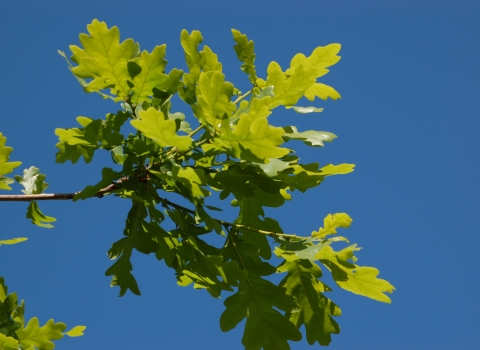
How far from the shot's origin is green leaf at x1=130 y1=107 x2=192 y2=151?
2.26m

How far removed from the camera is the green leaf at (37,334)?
318 centimetres

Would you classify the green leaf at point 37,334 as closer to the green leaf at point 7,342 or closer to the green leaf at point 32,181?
the green leaf at point 7,342

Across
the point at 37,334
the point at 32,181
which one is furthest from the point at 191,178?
the point at 37,334

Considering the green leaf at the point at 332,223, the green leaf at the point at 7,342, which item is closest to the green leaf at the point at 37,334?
the green leaf at the point at 7,342

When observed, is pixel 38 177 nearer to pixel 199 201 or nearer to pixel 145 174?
pixel 145 174

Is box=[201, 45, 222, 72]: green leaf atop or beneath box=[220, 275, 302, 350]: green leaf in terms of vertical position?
atop

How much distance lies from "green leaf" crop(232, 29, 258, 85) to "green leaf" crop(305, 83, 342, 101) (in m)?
0.44

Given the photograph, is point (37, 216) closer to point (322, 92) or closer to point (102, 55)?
point (102, 55)

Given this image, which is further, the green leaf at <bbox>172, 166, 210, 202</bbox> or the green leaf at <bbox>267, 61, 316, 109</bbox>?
the green leaf at <bbox>267, 61, 316, 109</bbox>

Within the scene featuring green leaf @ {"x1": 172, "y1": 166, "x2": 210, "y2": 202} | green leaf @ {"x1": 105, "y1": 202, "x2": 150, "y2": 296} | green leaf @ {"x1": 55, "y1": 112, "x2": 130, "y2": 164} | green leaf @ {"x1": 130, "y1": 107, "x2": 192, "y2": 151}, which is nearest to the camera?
green leaf @ {"x1": 130, "y1": 107, "x2": 192, "y2": 151}

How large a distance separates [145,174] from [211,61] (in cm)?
64

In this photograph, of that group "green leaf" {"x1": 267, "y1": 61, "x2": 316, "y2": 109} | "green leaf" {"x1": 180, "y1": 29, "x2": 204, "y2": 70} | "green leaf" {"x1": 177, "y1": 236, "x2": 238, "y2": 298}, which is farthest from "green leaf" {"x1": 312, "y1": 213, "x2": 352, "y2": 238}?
"green leaf" {"x1": 180, "y1": 29, "x2": 204, "y2": 70}

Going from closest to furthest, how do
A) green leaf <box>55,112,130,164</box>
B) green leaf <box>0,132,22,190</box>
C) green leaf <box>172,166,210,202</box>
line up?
green leaf <box>172,166,210,202</box> → green leaf <box>55,112,130,164</box> → green leaf <box>0,132,22,190</box>

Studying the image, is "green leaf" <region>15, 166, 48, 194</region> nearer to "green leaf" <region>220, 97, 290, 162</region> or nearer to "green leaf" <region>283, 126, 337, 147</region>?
"green leaf" <region>220, 97, 290, 162</region>
